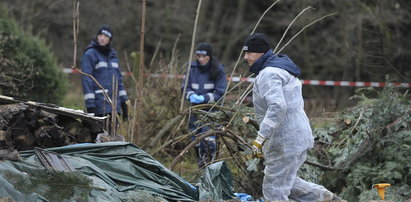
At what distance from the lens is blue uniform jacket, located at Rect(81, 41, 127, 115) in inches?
334

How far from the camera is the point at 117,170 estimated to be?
5.74m

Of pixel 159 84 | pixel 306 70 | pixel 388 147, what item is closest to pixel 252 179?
pixel 388 147

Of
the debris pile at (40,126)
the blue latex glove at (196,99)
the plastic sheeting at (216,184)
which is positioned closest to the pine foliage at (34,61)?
the blue latex glove at (196,99)

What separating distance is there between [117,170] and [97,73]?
10.4 ft

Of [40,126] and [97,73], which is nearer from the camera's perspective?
[40,126]

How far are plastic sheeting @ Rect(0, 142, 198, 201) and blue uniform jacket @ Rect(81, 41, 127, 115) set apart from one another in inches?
101

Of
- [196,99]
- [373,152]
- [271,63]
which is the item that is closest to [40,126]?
[271,63]

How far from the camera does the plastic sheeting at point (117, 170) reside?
529cm

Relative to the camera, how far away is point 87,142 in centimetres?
627

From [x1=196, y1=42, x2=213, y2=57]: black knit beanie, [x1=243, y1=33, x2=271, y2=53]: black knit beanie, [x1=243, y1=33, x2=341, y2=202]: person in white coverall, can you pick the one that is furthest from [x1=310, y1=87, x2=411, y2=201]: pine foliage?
[x1=196, y1=42, x2=213, y2=57]: black knit beanie

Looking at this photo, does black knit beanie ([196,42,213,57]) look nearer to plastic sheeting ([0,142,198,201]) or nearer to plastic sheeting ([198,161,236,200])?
plastic sheeting ([198,161,236,200])

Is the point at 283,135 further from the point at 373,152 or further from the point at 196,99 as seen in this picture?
the point at 196,99

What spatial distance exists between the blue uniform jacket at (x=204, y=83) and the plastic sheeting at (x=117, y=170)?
3.06m

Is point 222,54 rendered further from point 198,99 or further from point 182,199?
point 182,199
